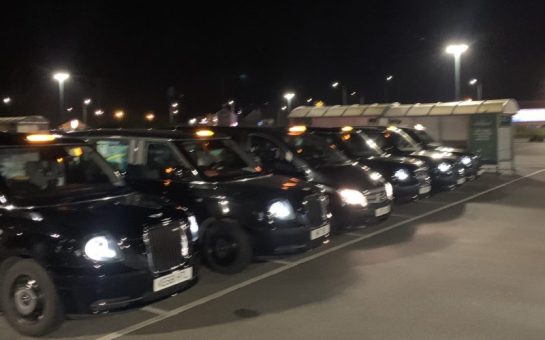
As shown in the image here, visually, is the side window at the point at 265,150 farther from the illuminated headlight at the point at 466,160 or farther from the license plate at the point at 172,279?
the illuminated headlight at the point at 466,160

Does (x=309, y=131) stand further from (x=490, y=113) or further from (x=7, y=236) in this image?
(x=490, y=113)

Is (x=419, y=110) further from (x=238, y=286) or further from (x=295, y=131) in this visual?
(x=238, y=286)

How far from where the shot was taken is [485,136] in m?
20.2

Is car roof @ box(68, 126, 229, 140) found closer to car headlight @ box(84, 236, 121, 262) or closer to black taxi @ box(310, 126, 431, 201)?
car headlight @ box(84, 236, 121, 262)

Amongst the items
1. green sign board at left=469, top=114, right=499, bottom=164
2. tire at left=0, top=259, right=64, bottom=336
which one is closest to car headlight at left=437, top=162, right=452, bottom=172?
green sign board at left=469, top=114, right=499, bottom=164

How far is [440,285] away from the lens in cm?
678

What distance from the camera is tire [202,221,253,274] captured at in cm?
721

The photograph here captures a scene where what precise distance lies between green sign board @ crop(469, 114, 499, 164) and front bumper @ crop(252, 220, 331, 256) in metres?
14.4

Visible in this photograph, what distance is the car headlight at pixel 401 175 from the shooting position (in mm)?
11984

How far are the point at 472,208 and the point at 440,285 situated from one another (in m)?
6.12

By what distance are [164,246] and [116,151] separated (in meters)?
3.40

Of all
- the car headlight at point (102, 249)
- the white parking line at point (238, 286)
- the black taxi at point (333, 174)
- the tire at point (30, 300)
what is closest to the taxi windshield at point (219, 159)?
the black taxi at point (333, 174)

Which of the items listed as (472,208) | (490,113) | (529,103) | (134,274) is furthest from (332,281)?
(529,103)

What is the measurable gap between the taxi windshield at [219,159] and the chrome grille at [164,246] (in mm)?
2141
